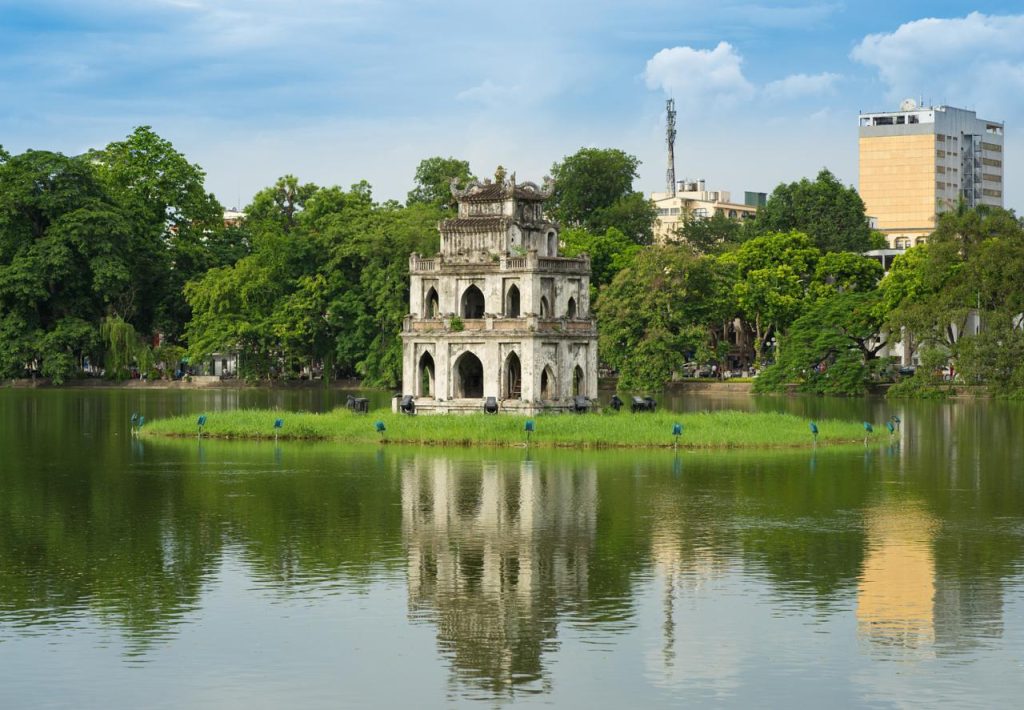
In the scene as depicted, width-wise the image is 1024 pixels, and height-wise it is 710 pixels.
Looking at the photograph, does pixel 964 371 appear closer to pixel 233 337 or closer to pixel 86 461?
pixel 233 337

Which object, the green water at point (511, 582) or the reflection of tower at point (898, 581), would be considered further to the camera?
the reflection of tower at point (898, 581)

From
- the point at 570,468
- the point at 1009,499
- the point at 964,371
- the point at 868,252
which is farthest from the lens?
the point at 868,252

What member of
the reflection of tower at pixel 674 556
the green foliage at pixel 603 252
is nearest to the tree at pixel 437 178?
the green foliage at pixel 603 252

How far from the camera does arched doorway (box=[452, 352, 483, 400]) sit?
7462 cm

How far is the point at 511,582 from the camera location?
1363 inches

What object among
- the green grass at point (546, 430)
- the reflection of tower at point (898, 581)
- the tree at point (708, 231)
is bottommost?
the reflection of tower at point (898, 581)

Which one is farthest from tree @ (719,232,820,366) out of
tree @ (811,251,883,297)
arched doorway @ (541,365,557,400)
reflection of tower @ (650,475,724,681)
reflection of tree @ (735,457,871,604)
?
reflection of tower @ (650,475,724,681)

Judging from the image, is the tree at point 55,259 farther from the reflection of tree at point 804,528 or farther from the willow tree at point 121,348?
the reflection of tree at point 804,528

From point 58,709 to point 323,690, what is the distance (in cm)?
395

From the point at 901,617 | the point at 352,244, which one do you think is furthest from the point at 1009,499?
the point at 352,244

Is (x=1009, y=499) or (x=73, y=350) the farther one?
(x=73, y=350)

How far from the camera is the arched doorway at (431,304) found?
245 feet

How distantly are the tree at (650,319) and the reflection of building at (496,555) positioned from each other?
59.6 meters

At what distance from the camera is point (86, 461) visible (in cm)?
6147
